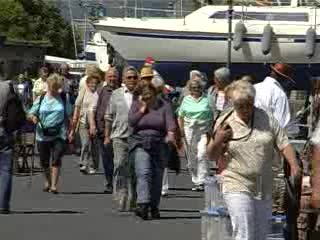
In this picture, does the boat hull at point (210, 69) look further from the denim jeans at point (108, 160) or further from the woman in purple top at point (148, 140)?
the woman in purple top at point (148, 140)

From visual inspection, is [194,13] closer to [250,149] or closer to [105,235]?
[105,235]

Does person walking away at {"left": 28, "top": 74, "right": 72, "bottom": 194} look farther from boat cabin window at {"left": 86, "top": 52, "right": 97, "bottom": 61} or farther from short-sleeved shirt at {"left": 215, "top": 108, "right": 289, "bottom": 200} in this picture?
boat cabin window at {"left": 86, "top": 52, "right": 97, "bottom": 61}

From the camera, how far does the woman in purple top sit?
1340 centimetres

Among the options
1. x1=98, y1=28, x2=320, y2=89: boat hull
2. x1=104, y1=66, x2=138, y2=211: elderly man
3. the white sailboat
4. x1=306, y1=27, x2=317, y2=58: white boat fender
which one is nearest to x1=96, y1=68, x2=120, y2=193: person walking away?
x1=104, y1=66, x2=138, y2=211: elderly man

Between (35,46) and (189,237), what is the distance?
126ft

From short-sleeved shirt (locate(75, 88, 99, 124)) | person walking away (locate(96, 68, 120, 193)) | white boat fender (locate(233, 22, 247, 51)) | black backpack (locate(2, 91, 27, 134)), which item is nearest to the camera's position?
black backpack (locate(2, 91, 27, 134))

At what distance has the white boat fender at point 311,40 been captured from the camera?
1201 inches

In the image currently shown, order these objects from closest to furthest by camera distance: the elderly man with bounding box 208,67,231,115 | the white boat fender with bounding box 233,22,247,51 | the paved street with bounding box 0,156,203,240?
the paved street with bounding box 0,156,203,240, the elderly man with bounding box 208,67,231,115, the white boat fender with bounding box 233,22,247,51

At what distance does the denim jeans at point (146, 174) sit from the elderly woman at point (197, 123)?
11.1 ft

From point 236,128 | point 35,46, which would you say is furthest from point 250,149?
point 35,46

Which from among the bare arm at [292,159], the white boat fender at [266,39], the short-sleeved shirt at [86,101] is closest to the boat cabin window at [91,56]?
the white boat fender at [266,39]

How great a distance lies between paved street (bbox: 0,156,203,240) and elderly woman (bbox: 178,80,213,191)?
0.38 metres

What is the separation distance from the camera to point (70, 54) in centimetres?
8019

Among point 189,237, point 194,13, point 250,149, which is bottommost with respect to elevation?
point 189,237
